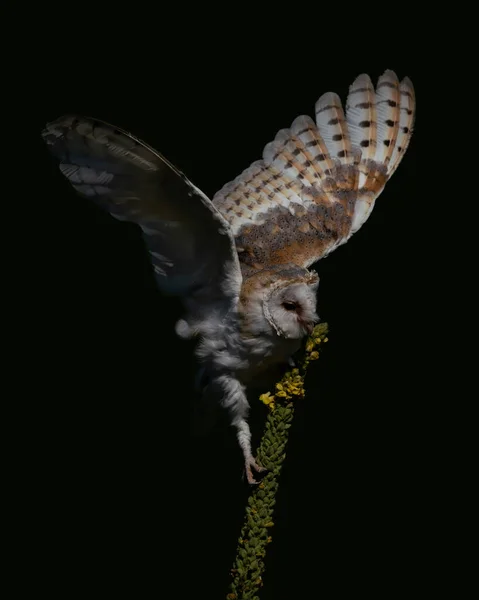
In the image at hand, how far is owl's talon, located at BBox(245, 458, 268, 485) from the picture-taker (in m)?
3.35

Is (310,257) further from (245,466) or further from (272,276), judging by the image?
(245,466)

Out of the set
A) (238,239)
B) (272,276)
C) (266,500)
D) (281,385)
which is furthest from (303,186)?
(266,500)

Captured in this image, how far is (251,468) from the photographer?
3461 mm

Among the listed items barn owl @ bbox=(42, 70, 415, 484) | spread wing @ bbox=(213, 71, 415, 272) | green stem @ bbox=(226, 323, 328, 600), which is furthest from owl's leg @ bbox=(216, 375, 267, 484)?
spread wing @ bbox=(213, 71, 415, 272)

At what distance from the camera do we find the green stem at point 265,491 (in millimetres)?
3229

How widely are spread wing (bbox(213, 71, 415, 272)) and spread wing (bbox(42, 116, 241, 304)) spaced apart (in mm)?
443

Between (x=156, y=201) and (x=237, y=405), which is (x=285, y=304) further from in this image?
(x=156, y=201)

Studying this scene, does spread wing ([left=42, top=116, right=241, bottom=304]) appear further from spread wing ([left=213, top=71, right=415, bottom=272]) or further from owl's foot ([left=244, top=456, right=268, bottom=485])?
owl's foot ([left=244, top=456, right=268, bottom=485])

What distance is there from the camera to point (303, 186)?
158 inches

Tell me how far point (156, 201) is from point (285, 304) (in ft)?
1.97

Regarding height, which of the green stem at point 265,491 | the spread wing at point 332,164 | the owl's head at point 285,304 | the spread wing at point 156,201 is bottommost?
the green stem at point 265,491

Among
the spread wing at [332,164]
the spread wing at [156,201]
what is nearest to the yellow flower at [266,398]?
the spread wing at [156,201]

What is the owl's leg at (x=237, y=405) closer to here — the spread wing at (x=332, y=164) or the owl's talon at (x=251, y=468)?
the owl's talon at (x=251, y=468)

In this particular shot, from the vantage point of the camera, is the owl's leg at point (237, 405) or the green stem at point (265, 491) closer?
the green stem at point (265, 491)
